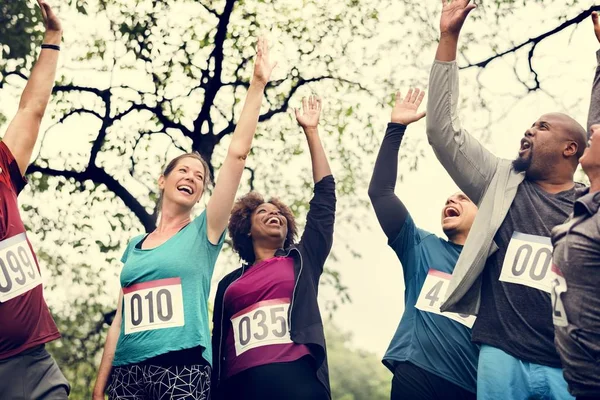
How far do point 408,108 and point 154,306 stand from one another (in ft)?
6.07

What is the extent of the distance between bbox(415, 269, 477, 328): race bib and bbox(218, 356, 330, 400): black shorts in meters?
0.77

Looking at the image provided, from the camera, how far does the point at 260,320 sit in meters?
4.27

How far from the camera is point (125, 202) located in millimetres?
9336

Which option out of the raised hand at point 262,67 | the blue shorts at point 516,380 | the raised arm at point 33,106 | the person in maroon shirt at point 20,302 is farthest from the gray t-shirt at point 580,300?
the raised arm at point 33,106

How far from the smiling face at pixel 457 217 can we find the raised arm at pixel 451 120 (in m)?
0.88

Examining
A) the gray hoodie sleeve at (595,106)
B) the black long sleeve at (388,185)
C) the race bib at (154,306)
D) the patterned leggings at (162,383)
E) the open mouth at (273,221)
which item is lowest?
the patterned leggings at (162,383)

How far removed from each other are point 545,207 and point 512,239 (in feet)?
0.74

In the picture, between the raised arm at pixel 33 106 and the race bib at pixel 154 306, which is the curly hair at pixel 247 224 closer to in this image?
the race bib at pixel 154 306

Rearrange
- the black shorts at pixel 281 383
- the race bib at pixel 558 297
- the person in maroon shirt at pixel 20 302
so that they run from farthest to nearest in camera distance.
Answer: the black shorts at pixel 281 383
the person in maroon shirt at pixel 20 302
the race bib at pixel 558 297

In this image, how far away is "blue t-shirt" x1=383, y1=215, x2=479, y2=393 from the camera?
14.4 ft

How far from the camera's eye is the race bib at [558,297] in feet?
9.57

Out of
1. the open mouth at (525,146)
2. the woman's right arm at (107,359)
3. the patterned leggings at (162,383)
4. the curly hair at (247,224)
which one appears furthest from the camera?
the curly hair at (247,224)

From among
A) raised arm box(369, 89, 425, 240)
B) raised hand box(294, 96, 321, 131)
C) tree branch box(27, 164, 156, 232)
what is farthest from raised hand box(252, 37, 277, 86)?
tree branch box(27, 164, 156, 232)

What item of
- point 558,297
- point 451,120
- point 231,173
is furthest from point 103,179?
point 558,297
